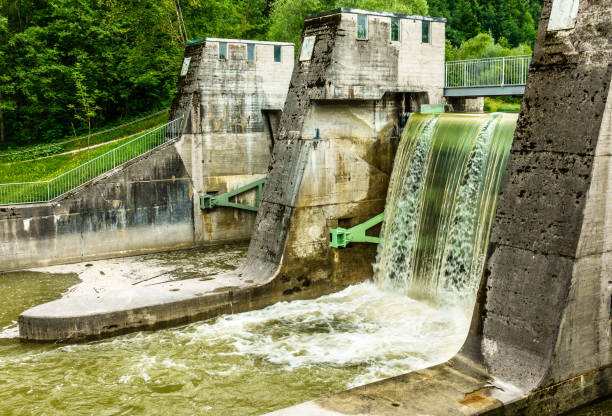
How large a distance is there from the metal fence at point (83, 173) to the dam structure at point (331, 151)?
6.28 metres

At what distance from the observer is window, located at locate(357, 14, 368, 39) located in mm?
15384

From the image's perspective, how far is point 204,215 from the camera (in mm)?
21641

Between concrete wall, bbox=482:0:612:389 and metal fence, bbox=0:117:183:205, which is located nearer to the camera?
concrete wall, bbox=482:0:612:389

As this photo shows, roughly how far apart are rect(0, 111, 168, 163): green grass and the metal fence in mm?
5940

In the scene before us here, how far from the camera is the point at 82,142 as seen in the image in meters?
26.6

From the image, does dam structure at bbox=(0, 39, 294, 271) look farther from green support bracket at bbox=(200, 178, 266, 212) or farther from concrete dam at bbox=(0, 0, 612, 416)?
green support bracket at bbox=(200, 178, 266, 212)

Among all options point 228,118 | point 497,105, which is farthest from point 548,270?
point 497,105

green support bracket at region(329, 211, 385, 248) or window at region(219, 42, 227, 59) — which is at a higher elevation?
window at region(219, 42, 227, 59)

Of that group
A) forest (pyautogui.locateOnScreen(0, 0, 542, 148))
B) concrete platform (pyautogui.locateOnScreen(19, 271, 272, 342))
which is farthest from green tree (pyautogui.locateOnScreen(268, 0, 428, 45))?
concrete platform (pyautogui.locateOnScreen(19, 271, 272, 342))

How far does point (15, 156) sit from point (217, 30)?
1239cm

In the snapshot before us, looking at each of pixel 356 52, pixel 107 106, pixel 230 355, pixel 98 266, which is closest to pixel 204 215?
pixel 98 266

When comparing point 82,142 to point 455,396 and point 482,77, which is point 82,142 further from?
point 455,396

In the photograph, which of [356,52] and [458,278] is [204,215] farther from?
[458,278]

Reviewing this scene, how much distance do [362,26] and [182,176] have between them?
851 cm
